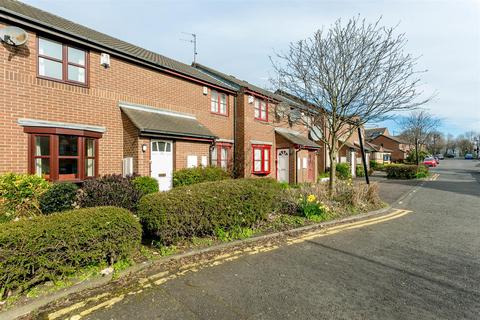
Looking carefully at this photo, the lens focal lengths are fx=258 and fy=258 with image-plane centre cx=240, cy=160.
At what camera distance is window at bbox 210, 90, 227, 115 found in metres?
14.5

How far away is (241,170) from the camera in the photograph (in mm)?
15086

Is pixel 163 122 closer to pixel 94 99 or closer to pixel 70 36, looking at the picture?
pixel 94 99

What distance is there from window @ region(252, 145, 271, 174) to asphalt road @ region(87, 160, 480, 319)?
33.8 ft

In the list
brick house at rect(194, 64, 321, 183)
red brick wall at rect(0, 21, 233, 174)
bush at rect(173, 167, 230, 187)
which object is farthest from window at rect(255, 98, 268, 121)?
bush at rect(173, 167, 230, 187)

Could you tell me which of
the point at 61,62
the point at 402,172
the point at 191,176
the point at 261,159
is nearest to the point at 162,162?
the point at 191,176

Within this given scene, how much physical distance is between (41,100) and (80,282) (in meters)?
6.87

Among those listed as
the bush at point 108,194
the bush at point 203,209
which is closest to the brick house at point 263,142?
the bush at point 108,194

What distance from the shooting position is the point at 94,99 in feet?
30.4

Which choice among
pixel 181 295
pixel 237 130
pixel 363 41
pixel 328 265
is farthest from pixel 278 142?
pixel 181 295

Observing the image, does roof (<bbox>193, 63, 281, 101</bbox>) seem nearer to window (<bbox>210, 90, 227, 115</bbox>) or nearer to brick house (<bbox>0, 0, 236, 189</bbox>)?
window (<bbox>210, 90, 227, 115</bbox>)

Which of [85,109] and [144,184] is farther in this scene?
[85,109]

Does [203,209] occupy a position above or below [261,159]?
below

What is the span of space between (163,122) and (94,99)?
262cm

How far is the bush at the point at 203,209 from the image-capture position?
4.79 m
